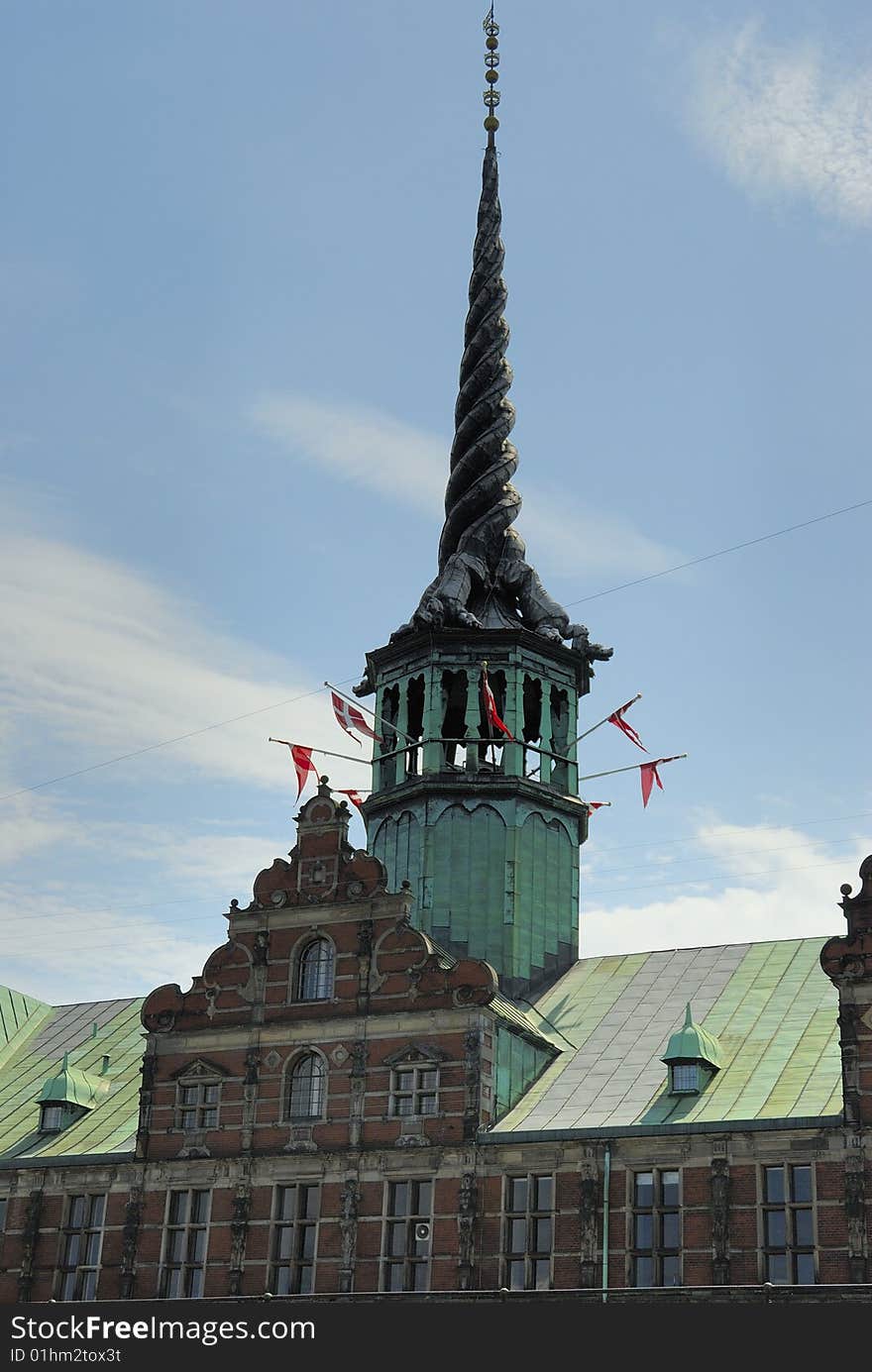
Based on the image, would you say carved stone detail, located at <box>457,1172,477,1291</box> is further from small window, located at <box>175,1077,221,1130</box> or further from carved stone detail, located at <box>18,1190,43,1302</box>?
carved stone detail, located at <box>18,1190,43,1302</box>

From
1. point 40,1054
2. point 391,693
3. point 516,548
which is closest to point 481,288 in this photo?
point 516,548

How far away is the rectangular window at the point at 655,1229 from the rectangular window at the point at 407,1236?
571 centimetres

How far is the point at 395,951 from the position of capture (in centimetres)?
5134

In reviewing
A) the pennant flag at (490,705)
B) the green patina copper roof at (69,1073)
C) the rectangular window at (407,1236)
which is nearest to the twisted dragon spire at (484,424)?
the pennant flag at (490,705)

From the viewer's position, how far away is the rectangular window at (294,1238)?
158 feet

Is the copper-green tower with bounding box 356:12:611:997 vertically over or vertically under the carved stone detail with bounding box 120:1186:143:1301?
over

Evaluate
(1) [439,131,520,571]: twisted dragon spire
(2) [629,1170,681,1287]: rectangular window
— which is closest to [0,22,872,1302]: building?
(2) [629,1170,681,1287]: rectangular window

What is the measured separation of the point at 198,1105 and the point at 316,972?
5.22 metres

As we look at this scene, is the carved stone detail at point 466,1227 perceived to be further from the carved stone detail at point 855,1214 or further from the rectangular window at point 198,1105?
the carved stone detail at point 855,1214

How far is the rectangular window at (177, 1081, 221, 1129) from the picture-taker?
5159cm

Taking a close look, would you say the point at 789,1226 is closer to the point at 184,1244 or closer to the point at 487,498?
the point at 184,1244

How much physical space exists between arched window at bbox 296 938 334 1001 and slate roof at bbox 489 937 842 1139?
6791 millimetres

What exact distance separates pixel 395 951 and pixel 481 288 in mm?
29476

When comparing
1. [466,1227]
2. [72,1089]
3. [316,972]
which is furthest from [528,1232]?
[72,1089]
